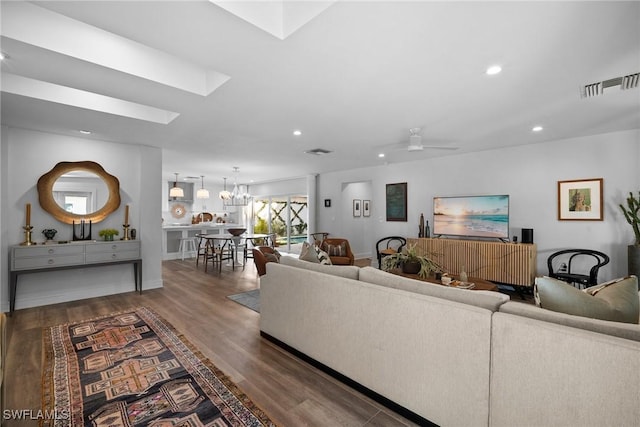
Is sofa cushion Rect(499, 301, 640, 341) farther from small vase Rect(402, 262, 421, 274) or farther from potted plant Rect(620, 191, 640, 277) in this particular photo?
potted plant Rect(620, 191, 640, 277)

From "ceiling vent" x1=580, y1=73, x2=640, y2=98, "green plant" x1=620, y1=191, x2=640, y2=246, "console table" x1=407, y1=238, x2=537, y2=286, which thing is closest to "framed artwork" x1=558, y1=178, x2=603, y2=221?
"green plant" x1=620, y1=191, x2=640, y2=246

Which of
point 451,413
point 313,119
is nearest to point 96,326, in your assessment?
point 313,119

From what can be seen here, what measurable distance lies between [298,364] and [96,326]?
2604 mm

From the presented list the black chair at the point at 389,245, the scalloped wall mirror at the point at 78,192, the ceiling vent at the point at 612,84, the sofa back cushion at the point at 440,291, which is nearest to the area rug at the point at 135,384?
the sofa back cushion at the point at 440,291

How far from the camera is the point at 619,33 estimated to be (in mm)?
1853

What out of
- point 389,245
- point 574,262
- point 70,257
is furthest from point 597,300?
point 70,257

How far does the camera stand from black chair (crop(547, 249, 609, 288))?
13.0 ft

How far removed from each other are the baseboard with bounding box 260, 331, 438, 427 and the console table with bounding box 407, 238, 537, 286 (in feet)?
10.0

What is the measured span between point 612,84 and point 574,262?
3282 mm

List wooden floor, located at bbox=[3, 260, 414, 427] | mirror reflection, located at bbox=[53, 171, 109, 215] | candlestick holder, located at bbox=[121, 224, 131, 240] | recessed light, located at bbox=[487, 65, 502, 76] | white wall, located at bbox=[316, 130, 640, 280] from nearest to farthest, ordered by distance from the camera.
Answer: wooden floor, located at bbox=[3, 260, 414, 427], recessed light, located at bbox=[487, 65, 502, 76], white wall, located at bbox=[316, 130, 640, 280], mirror reflection, located at bbox=[53, 171, 109, 215], candlestick holder, located at bbox=[121, 224, 131, 240]

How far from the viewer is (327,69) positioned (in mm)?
2285

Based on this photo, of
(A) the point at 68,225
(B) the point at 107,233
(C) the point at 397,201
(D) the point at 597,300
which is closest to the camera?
(D) the point at 597,300

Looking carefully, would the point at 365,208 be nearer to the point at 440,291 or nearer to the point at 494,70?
the point at 494,70

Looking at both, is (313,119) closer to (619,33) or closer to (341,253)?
(619,33)
